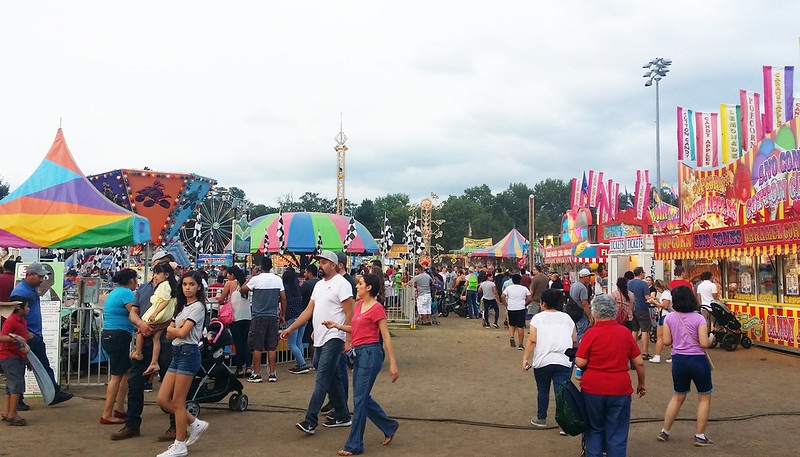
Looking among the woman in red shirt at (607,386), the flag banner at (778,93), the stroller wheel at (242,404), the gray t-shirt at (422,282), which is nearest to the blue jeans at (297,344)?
the stroller wheel at (242,404)

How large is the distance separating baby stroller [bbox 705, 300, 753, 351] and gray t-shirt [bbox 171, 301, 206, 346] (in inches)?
428

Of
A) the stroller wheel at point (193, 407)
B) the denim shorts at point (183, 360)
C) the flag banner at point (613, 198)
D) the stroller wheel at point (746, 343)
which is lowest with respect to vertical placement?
the stroller wheel at point (746, 343)

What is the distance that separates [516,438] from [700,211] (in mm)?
13617

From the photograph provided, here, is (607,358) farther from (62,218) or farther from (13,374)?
(62,218)

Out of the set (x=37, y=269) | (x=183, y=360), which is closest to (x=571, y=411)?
(x=183, y=360)

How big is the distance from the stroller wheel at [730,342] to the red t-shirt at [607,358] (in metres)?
9.82

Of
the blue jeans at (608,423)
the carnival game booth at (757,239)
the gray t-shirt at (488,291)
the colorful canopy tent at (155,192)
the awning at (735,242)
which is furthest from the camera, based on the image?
the gray t-shirt at (488,291)

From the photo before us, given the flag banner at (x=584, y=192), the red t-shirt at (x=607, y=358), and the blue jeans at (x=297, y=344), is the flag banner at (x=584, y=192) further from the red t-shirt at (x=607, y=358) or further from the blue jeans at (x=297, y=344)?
the red t-shirt at (x=607, y=358)

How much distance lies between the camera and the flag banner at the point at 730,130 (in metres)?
19.9

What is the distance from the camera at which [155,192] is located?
15.4 metres

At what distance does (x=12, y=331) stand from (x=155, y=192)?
8.73 m

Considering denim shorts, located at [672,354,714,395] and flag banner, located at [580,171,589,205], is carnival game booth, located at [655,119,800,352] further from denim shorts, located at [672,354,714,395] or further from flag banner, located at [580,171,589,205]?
flag banner, located at [580,171,589,205]

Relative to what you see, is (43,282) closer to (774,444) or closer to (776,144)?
(774,444)

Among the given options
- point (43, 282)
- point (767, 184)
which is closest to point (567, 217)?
point (767, 184)
